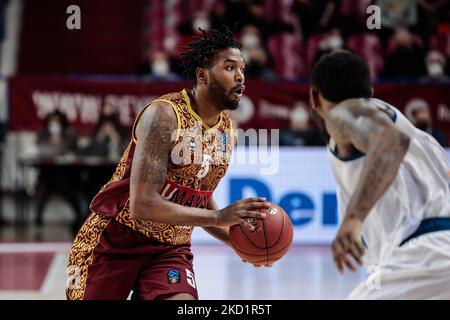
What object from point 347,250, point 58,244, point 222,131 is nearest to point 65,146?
point 58,244

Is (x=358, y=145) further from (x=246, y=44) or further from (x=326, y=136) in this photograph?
(x=246, y=44)

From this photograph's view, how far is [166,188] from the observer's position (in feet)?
12.3

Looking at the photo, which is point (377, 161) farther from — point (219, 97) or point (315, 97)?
point (219, 97)

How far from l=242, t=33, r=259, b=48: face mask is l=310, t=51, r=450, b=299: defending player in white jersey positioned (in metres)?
8.51

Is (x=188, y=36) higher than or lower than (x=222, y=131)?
higher

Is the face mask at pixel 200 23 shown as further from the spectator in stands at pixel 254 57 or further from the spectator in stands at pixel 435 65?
the spectator in stands at pixel 435 65

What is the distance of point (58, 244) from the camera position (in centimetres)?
912

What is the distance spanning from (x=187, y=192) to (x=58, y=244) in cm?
566

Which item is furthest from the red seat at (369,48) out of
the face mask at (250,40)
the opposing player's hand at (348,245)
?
the opposing player's hand at (348,245)

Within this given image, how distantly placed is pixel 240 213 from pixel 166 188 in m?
0.47

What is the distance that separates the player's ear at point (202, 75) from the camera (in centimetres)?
390

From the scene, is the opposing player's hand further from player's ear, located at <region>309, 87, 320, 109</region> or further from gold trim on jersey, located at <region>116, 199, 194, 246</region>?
gold trim on jersey, located at <region>116, 199, 194, 246</region>

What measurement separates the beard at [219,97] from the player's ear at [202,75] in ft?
0.19
